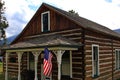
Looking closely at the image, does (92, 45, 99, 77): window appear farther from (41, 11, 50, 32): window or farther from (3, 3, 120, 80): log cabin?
(41, 11, 50, 32): window

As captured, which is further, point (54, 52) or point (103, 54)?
point (103, 54)

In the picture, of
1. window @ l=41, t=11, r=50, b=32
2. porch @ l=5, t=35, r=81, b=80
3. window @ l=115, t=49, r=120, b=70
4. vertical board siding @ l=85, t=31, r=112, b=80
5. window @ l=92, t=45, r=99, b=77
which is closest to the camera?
porch @ l=5, t=35, r=81, b=80

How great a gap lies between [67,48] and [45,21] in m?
5.45

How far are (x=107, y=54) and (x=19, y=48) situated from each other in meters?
7.87

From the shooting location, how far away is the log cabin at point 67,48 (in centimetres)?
1462

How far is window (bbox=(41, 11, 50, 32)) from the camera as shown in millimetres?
17797

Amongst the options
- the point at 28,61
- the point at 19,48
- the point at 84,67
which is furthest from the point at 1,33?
the point at 84,67

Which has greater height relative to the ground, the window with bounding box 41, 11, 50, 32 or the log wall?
the window with bounding box 41, 11, 50, 32

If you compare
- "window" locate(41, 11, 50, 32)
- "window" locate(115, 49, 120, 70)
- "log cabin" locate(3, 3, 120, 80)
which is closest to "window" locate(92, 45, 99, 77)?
"log cabin" locate(3, 3, 120, 80)

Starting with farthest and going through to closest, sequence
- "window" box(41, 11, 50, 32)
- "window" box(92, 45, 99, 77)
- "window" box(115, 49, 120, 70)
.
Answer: "window" box(115, 49, 120, 70), "window" box(41, 11, 50, 32), "window" box(92, 45, 99, 77)

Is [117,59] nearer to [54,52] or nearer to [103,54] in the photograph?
[103,54]

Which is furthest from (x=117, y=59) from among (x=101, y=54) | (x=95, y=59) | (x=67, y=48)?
(x=67, y=48)

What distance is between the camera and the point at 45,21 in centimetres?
1816

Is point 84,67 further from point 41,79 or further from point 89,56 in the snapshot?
point 41,79
